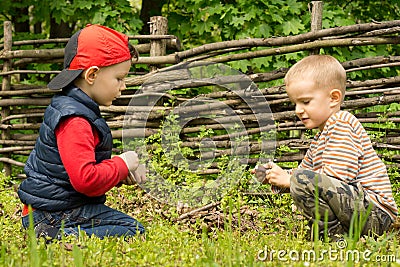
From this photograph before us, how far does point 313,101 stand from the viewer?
114 inches

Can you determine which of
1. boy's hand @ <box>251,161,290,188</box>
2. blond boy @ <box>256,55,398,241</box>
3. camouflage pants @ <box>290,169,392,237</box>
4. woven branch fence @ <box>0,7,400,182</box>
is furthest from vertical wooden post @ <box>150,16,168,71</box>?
camouflage pants @ <box>290,169,392,237</box>

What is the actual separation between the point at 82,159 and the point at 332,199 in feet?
4.00

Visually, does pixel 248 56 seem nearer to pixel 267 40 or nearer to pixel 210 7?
pixel 267 40

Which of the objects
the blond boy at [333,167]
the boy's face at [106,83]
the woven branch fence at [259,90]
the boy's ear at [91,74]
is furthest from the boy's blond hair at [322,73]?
the woven branch fence at [259,90]

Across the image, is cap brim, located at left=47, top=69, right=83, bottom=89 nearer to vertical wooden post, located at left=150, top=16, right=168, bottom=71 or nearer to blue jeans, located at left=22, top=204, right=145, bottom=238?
blue jeans, located at left=22, top=204, right=145, bottom=238

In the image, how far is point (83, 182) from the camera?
8.92 feet

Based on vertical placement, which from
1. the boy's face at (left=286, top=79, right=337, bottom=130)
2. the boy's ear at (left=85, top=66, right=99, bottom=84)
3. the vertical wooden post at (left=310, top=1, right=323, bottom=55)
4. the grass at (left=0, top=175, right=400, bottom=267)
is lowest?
the grass at (left=0, top=175, right=400, bottom=267)

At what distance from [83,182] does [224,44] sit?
2556 mm

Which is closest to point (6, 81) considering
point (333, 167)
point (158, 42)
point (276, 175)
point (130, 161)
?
point (158, 42)

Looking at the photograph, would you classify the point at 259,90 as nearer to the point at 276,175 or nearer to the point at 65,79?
the point at 276,175

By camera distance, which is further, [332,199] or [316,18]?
[316,18]

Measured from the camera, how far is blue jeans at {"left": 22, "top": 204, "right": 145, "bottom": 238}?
289 cm

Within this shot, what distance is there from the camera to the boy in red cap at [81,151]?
274 centimetres

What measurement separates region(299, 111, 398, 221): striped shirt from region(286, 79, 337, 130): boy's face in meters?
0.07
